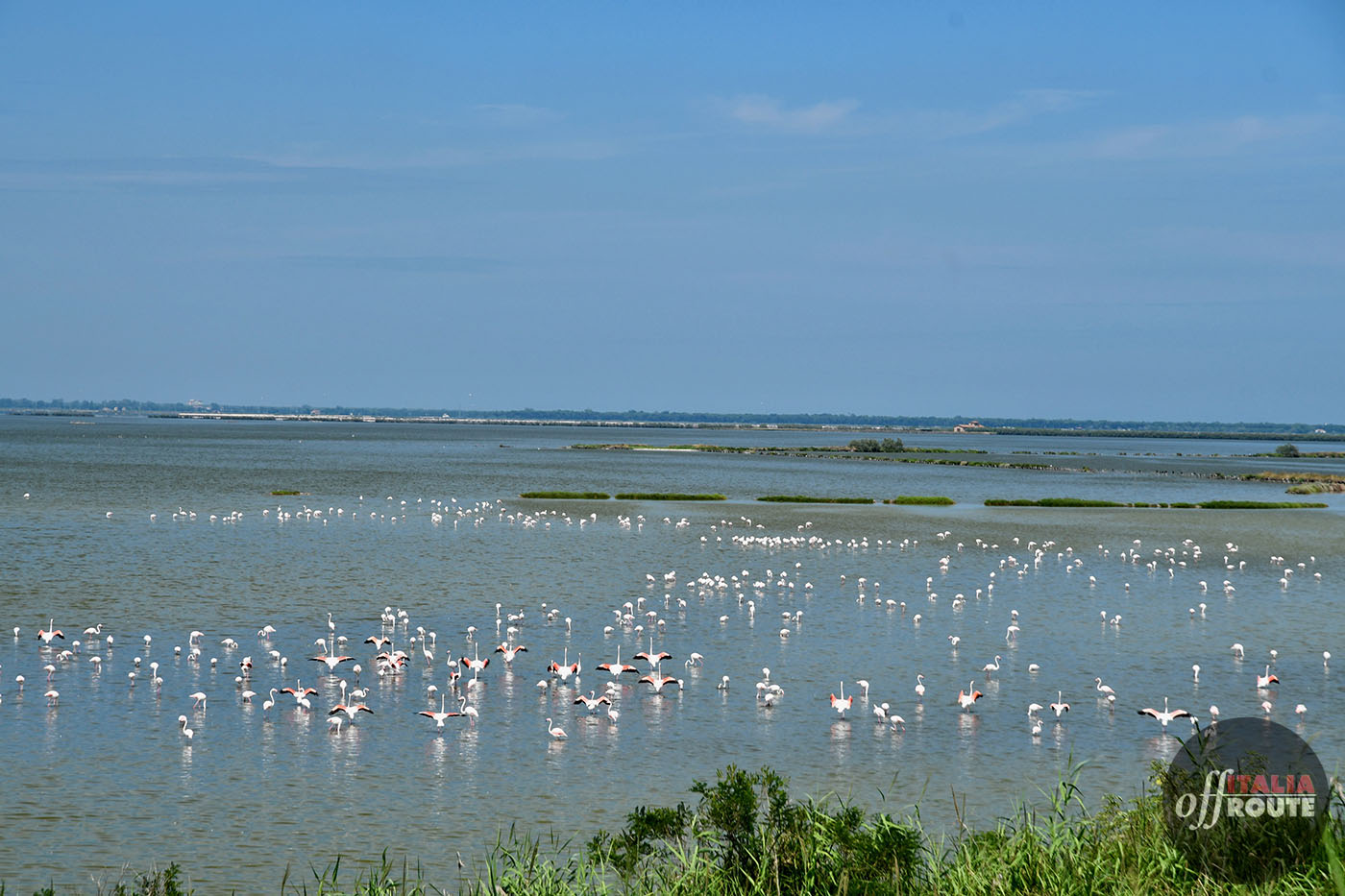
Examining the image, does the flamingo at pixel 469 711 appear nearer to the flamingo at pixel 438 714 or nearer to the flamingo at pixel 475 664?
the flamingo at pixel 438 714

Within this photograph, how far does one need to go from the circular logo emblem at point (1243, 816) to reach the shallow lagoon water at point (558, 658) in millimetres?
1879

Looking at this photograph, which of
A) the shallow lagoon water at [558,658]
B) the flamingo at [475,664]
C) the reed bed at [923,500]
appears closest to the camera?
the shallow lagoon water at [558,658]

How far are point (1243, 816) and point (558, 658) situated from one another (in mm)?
18159

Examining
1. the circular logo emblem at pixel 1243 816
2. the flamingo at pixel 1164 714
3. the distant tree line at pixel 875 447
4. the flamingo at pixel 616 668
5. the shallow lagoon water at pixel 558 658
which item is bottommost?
the shallow lagoon water at pixel 558 658

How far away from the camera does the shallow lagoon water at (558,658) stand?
18.2m

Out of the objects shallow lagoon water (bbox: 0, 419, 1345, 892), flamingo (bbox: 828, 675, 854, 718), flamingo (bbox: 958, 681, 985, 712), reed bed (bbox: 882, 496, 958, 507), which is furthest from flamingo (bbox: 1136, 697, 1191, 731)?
reed bed (bbox: 882, 496, 958, 507)

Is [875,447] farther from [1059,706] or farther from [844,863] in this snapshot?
[844,863]

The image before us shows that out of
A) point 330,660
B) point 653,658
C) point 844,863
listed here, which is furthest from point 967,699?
point 330,660

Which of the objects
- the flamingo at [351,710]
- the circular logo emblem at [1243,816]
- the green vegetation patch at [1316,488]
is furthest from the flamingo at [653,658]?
the green vegetation patch at [1316,488]

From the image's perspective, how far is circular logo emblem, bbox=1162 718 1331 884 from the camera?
12.1 m

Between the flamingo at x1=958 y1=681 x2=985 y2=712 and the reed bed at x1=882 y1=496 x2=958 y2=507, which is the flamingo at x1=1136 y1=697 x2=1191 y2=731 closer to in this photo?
the flamingo at x1=958 y1=681 x2=985 y2=712

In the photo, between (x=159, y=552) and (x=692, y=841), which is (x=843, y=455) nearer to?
(x=159, y=552)

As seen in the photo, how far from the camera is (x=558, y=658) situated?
2866cm

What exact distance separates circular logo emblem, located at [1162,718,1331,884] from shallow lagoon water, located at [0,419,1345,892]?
1879mm
